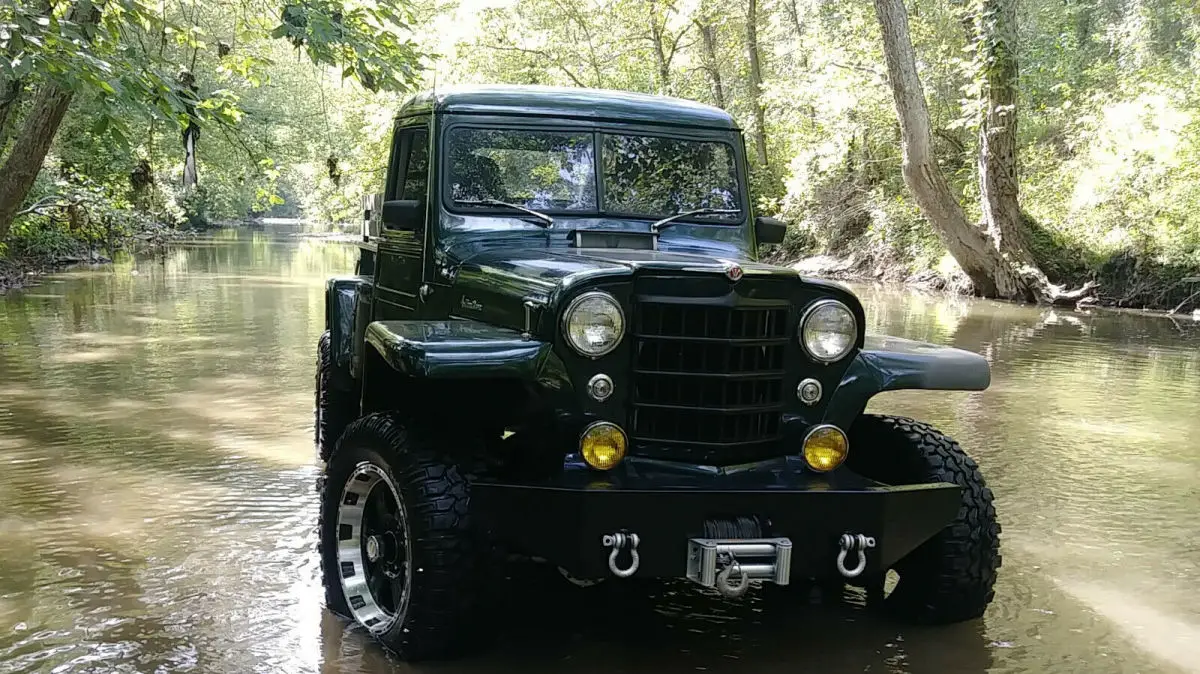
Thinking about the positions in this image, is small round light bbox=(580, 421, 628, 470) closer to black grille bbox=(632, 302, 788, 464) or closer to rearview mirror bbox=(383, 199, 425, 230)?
black grille bbox=(632, 302, 788, 464)

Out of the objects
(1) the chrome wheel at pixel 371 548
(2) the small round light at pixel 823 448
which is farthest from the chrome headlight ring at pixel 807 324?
(1) the chrome wheel at pixel 371 548

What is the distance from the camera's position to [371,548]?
4.11 m

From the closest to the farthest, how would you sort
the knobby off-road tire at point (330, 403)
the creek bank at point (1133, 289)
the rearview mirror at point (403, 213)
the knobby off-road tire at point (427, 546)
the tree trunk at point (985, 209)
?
the knobby off-road tire at point (427, 546) < the rearview mirror at point (403, 213) < the knobby off-road tire at point (330, 403) < the tree trunk at point (985, 209) < the creek bank at point (1133, 289)

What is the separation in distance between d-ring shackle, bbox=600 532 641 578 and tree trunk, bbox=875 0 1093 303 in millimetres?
15240

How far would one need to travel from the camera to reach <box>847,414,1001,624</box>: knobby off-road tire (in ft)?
13.4

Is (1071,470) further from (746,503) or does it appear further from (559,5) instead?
(559,5)

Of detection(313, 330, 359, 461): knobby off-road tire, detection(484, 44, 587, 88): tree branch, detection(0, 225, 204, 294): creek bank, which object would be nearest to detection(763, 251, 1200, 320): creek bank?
detection(313, 330, 359, 461): knobby off-road tire

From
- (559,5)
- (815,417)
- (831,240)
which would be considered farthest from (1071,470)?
(559,5)

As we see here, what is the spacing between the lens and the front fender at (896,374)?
13.4 feet

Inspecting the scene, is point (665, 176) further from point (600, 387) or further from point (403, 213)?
point (600, 387)

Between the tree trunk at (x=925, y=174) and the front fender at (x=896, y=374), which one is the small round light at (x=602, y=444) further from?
the tree trunk at (x=925, y=174)

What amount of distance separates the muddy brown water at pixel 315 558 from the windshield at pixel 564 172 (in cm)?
174

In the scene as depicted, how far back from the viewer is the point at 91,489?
19.9ft

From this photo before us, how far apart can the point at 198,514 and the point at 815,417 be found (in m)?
3.43
